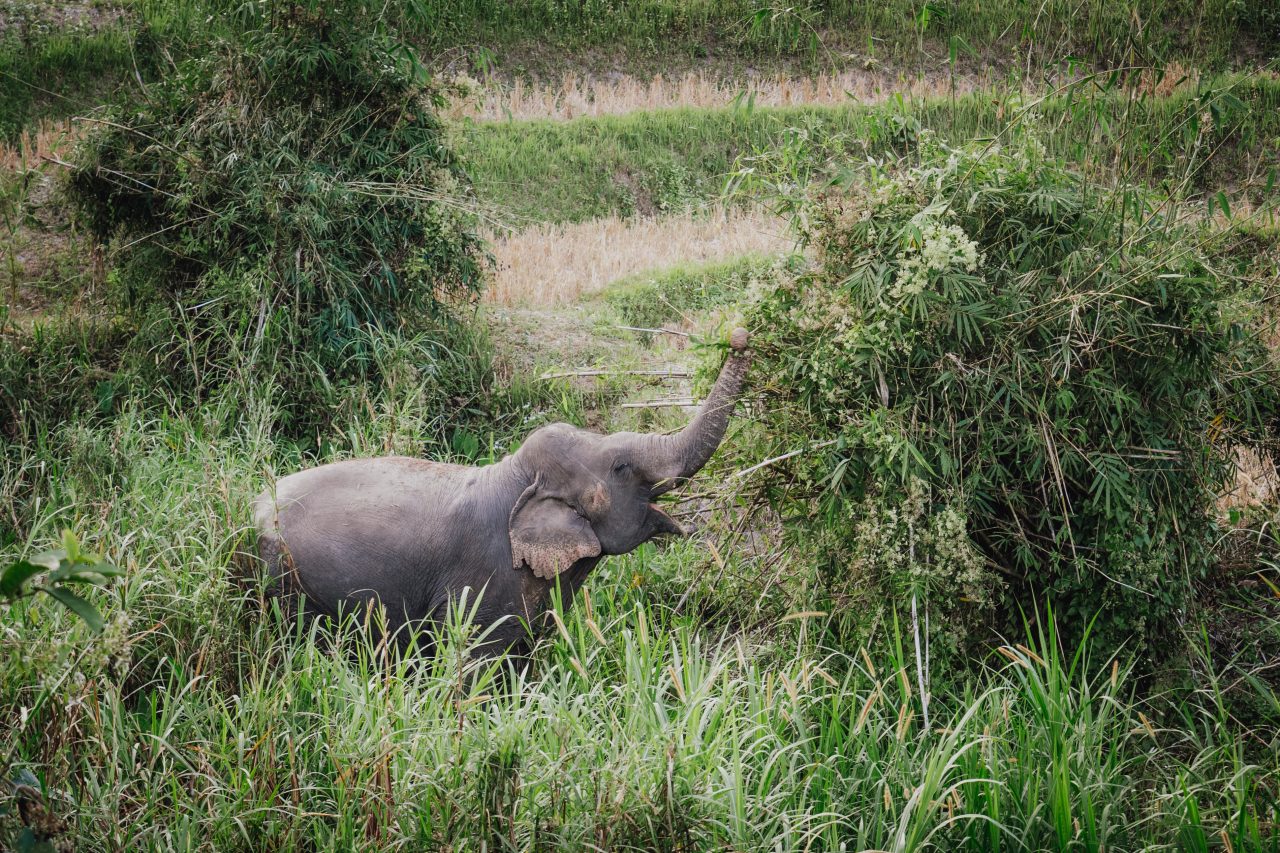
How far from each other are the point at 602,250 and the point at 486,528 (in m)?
7.25

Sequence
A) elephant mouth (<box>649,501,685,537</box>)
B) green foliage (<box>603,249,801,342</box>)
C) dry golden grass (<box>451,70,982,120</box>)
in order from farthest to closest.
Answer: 1. dry golden grass (<box>451,70,982,120</box>)
2. green foliage (<box>603,249,801,342</box>)
3. elephant mouth (<box>649,501,685,537</box>)

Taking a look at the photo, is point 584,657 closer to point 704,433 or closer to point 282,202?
point 704,433

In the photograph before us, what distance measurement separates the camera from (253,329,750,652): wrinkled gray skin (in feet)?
16.7

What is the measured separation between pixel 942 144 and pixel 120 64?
11.5 metres

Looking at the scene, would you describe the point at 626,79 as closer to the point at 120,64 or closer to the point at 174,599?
the point at 120,64

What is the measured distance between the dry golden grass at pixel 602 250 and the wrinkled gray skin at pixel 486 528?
17.2 ft

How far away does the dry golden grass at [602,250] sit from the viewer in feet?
36.1

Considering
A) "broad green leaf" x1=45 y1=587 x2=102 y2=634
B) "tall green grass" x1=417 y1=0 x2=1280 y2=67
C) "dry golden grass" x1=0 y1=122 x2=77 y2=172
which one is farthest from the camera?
"tall green grass" x1=417 y1=0 x2=1280 y2=67

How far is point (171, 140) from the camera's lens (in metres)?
8.42

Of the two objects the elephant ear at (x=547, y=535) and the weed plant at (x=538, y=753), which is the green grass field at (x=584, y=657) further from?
the elephant ear at (x=547, y=535)

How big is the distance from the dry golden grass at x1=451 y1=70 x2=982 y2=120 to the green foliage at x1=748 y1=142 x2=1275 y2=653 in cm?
1177

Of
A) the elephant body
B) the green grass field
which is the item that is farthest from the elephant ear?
the green grass field

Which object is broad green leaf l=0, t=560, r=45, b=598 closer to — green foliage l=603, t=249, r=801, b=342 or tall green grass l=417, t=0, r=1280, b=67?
green foliage l=603, t=249, r=801, b=342

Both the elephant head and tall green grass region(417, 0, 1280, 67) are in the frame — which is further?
tall green grass region(417, 0, 1280, 67)
